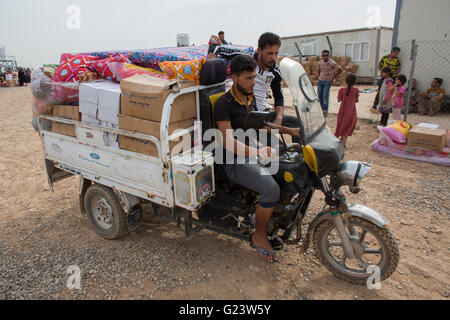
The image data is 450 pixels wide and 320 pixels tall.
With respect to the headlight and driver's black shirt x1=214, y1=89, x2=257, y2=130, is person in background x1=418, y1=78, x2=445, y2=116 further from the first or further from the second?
driver's black shirt x1=214, y1=89, x2=257, y2=130

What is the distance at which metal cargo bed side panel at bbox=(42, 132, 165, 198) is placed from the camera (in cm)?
289

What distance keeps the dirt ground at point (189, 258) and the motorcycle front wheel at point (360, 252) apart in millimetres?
132

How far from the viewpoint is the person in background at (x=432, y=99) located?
9.44 metres

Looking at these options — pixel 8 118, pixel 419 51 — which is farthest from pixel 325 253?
pixel 8 118

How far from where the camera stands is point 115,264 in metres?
3.22

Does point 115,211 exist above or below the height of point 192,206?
below

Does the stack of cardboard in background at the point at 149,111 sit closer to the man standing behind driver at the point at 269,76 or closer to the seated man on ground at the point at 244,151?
the seated man on ground at the point at 244,151

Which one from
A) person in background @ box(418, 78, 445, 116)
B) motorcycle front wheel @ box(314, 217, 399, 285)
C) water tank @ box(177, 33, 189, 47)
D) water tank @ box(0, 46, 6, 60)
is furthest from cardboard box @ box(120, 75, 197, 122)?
water tank @ box(0, 46, 6, 60)

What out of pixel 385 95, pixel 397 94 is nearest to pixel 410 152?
pixel 397 94

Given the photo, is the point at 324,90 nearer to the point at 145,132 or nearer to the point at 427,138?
the point at 427,138

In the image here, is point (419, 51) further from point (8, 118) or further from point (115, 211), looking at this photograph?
point (8, 118)

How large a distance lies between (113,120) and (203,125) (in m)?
0.93

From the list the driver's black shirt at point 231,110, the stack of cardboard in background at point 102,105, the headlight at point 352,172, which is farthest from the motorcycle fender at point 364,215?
the stack of cardboard in background at point 102,105

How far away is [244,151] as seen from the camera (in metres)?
2.79
